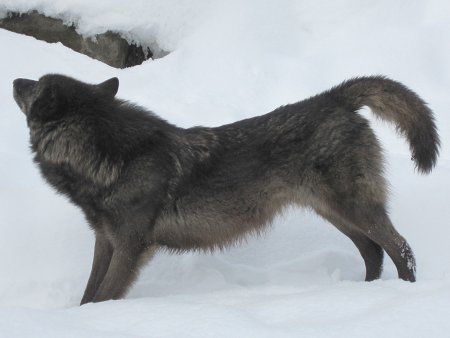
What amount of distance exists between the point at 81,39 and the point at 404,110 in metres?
5.23

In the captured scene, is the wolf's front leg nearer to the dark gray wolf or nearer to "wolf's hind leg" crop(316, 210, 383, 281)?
the dark gray wolf

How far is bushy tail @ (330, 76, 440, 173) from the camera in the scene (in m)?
4.45

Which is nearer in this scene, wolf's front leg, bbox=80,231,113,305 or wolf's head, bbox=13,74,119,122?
wolf's head, bbox=13,74,119,122

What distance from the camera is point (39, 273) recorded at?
465cm

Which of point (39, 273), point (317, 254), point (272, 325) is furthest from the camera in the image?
point (317, 254)

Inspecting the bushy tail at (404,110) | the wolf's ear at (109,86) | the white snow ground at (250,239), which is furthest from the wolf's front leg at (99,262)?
the bushy tail at (404,110)

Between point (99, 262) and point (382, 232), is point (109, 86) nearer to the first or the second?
point (99, 262)

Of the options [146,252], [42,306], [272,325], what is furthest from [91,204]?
[272,325]

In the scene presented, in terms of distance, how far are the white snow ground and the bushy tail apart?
0.84 meters

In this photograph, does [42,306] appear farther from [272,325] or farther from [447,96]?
[447,96]

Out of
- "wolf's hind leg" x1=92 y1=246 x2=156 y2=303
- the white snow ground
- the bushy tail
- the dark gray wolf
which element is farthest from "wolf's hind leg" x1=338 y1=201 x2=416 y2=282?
"wolf's hind leg" x1=92 y1=246 x2=156 y2=303

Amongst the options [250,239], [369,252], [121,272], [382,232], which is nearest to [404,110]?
[382,232]

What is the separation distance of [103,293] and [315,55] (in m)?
4.91

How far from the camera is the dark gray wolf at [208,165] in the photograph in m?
4.33
